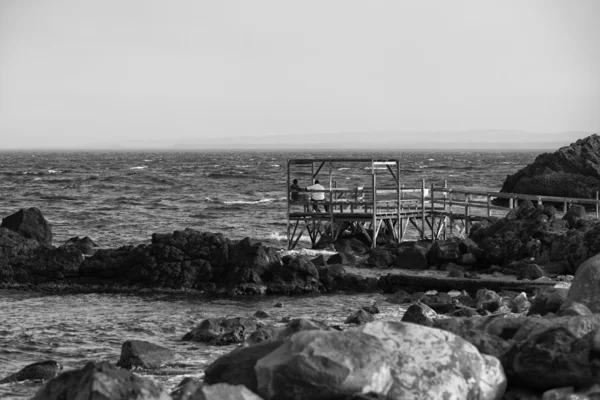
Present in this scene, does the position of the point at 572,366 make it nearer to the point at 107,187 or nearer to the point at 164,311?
the point at 164,311

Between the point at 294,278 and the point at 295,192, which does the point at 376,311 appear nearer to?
the point at 294,278

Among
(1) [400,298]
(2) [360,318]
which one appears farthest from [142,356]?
(1) [400,298]

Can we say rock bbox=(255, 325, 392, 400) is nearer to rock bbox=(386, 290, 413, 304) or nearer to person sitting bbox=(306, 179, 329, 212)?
rock bbox=(386, 290, 413, 304)

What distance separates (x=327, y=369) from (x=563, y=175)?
5167 centimetres

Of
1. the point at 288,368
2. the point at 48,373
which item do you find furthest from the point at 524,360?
the point at 48,373

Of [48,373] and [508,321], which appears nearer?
[508,321]

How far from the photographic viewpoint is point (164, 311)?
22.1 metres

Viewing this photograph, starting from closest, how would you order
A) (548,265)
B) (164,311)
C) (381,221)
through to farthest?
(164,311)
(548,265)
(381,221)

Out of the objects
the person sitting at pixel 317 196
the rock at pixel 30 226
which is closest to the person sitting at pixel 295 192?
the person sitting at pixel 317 196

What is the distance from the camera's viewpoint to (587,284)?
1303 cm

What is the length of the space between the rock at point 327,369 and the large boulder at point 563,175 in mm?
49247

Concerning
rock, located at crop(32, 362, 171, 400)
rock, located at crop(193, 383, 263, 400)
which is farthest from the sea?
rock, located at crop(193, 383, 263, 400)

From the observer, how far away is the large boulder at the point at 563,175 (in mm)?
57500

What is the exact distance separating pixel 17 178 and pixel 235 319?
79967 millimetres
